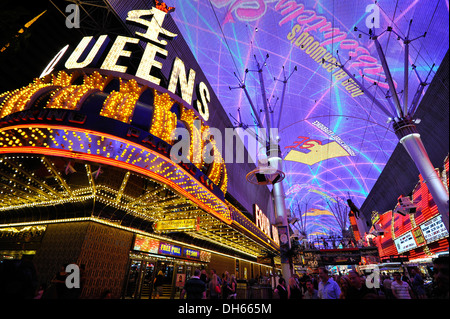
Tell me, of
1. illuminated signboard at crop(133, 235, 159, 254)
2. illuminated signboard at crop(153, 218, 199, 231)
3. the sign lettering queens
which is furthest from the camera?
illuminated signboard at crop(133, 235, 159, 254)

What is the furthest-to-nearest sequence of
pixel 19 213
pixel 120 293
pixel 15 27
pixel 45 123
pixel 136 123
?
pixel 19 213 < pixel 120 293 < pixel 136 123 < pixel 45 123 < pixel 15 27

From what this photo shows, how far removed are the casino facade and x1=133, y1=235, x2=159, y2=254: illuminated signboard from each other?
0.05 m

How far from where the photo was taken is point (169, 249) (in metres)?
12.0

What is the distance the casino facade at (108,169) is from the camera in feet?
15.7

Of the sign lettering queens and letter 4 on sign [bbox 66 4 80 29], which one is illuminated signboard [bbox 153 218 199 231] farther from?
letter 4 on sign [bbox 66 4 80 29]

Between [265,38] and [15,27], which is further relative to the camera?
[265,38]

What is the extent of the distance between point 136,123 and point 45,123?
203 centimetres

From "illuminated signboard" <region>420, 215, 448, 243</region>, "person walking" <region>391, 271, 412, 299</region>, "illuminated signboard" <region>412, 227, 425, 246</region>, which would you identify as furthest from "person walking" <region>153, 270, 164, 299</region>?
"illuminated signboard" <region>412, 227, 425, 246</region>

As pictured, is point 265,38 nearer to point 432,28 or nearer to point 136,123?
point 432,28

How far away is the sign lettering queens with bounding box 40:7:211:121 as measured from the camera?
8086 millimetres

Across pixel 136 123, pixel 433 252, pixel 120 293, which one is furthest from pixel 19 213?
pixel 433 252

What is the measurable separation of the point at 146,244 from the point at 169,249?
2.12 meters

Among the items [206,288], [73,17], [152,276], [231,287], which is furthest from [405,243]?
[73,17]

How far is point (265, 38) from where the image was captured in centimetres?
2288
